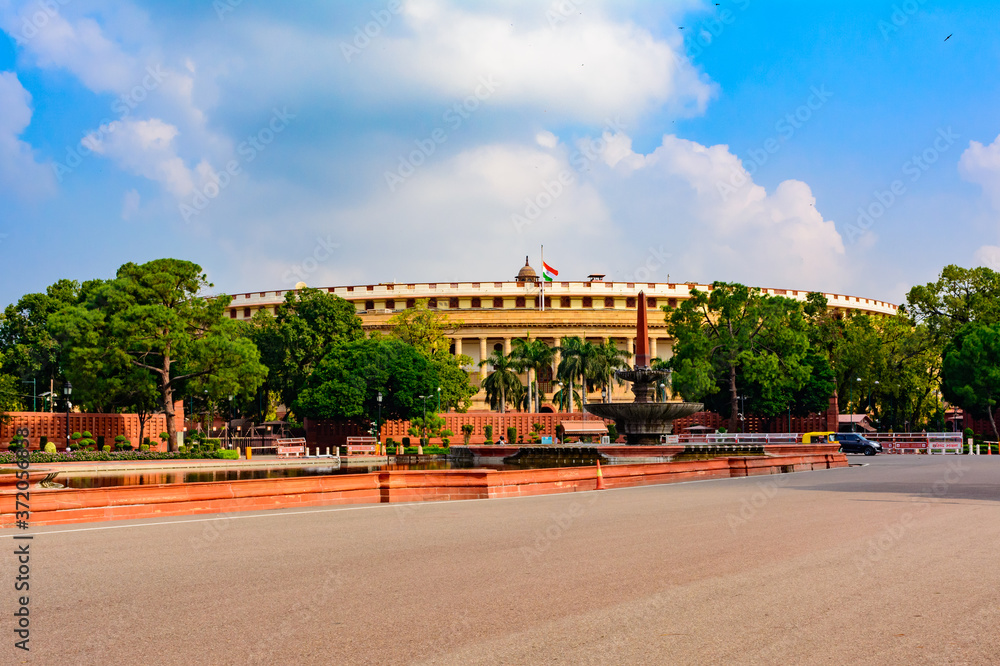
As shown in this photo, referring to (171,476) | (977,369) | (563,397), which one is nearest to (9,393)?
(171,476)

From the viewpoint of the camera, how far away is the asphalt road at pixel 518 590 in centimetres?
610

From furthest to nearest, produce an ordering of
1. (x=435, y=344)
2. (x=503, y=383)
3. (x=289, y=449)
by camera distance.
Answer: (x=503, y=383)
(x=435, y=344)
(x=289, y=449)

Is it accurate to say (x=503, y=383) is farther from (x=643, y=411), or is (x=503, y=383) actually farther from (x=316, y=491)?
(x=316, y=491)

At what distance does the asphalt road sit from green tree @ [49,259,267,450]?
Answer: 3723 cm

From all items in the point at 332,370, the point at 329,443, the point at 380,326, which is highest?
the point at 380,326

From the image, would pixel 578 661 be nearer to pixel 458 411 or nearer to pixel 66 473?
pixel 66 473

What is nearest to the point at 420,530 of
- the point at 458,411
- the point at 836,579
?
the point at 836,579

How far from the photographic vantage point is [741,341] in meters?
64.2

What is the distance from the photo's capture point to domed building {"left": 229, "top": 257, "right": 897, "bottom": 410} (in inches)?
3937

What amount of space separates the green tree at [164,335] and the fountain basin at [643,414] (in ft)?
78.1

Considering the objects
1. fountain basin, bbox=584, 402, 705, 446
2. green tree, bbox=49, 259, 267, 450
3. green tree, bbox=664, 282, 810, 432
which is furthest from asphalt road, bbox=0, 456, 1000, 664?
green tree, bbox=664, 282, 810, 432

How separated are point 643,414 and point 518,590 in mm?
28325

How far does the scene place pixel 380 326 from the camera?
98375 millimetres

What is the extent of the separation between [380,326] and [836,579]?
300 ft
